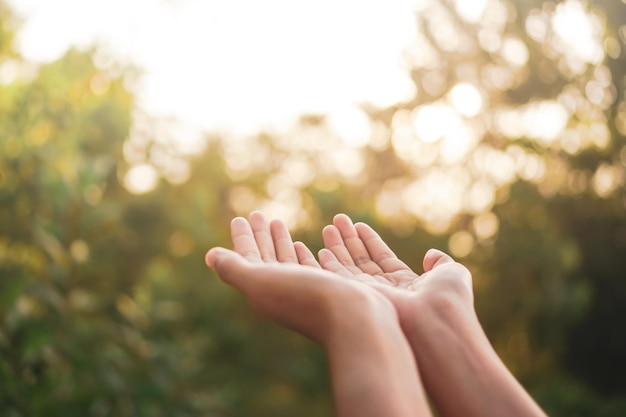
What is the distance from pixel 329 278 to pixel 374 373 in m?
0.23

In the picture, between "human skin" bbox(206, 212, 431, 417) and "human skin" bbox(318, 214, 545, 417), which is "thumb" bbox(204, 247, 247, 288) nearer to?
"human skin" bbox(206, 212, 431, 417)

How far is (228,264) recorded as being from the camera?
4.73 ft

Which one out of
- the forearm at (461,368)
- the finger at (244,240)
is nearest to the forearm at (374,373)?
the forearm at (461,368)

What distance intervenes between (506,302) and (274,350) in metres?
3.10

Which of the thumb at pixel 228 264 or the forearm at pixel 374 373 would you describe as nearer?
the forearm at pixel 374 373

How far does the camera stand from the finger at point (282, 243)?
1.66m

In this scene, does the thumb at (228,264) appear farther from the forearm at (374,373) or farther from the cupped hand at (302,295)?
the forearm at (374,373)

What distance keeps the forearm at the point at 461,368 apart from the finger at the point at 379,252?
0.95 ft

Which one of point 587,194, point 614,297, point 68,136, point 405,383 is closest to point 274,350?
point 68,136

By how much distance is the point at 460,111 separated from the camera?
13.5m

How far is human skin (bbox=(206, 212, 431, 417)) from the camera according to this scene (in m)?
1.19

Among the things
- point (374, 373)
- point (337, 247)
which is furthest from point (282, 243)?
point (374, 373)

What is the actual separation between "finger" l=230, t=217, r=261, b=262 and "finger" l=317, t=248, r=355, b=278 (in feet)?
0.61

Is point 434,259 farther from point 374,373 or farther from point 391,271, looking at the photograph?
point 374,373
